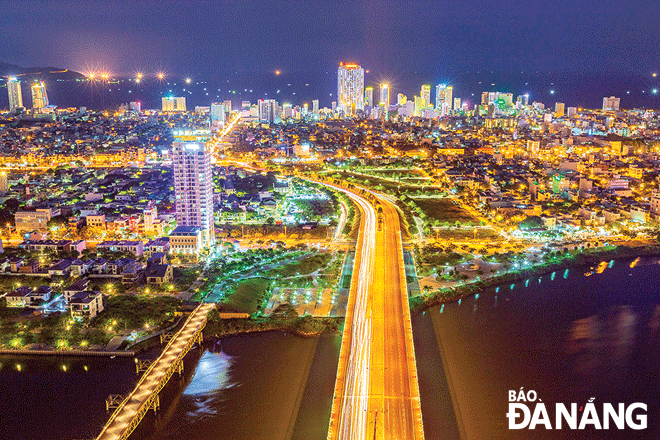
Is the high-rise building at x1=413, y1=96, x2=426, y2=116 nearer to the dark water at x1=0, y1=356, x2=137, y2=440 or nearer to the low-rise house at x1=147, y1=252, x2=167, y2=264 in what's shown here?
the low-rise house at x1=147, y1=252, x2=167, y2=264

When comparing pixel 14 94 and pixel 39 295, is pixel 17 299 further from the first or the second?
pixel 14 94

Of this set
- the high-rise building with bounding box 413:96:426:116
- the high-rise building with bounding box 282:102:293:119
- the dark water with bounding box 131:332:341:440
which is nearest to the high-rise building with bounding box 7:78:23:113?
the high-rise building with bounding box 282:102:293:119

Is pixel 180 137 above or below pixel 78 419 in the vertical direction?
above

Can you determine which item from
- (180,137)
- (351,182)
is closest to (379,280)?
(180,137)

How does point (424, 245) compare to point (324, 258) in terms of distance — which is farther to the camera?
point (424, 245)

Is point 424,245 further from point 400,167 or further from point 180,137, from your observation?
point 400,167

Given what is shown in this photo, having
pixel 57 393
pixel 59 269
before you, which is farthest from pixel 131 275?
pixel 57 393

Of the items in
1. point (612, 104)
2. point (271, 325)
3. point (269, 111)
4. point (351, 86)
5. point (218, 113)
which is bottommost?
point (271, 325)
